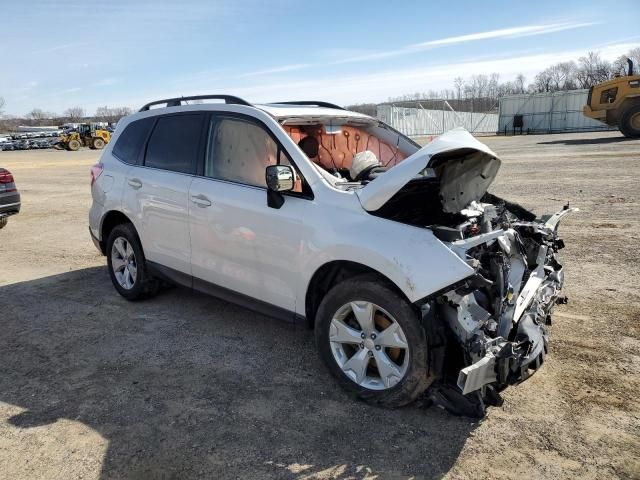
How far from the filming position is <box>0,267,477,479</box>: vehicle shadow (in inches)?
114

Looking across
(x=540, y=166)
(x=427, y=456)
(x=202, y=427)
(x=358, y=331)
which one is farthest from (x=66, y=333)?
(x=540, y=166)

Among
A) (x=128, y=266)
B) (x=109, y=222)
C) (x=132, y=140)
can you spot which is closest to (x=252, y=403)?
(x=128, y=266)

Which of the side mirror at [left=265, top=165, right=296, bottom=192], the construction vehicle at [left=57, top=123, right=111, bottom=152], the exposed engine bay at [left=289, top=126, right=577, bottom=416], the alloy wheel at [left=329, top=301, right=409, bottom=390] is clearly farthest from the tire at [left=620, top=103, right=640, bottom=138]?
the construction vehicle at [left=57, top=123, right=111, bottom=152]

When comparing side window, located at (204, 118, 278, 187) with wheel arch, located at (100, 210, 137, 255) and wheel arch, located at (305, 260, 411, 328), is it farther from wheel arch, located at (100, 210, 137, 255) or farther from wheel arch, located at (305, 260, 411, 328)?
wheel arch, located at (100, 210, 137, 255)

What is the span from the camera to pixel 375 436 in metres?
3.08

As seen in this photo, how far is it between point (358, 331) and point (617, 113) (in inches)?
965

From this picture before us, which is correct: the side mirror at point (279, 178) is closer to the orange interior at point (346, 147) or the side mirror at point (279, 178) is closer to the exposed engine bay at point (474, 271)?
the exposed engine bay at point (474, 271)

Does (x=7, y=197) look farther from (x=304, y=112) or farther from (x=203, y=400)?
(x=203, y=400)

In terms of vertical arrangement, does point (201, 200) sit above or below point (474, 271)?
above

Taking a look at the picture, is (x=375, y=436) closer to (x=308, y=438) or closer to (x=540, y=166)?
(x=308, y=438)

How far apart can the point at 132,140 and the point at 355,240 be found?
3.20m

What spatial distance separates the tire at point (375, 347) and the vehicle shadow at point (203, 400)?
0.45 ft

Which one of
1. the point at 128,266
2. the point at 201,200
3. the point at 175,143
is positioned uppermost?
the point at 175,143

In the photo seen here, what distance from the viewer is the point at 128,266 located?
545cm
